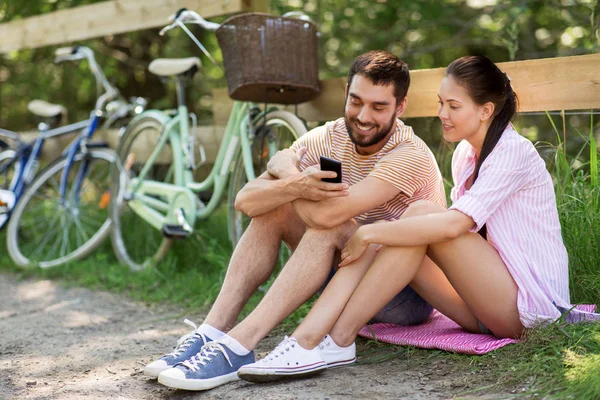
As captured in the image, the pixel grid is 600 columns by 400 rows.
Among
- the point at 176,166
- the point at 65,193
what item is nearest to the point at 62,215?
the point at 65,193

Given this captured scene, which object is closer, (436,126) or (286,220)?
(286,220)

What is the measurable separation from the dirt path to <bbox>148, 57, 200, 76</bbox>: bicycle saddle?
4.18 feet

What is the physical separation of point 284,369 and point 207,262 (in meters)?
2.13

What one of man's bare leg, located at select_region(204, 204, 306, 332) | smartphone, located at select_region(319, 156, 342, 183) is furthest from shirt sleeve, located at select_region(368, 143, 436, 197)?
man's bare leg, located at select_region(204, 204, 306, 332)

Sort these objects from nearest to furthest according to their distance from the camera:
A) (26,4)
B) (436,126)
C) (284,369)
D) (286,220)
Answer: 1. (284,369)
2. (286,220)
3. (436,126)
4. (26,4)

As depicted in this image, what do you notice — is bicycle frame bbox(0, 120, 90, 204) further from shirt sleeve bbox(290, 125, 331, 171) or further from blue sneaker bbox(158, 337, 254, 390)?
blue sneaker bbox(158, 337, 254, 390)

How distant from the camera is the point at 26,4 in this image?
645 centimetres

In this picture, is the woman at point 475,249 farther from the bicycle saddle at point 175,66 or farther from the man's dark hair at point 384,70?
the bicycle saddle at point 175,66

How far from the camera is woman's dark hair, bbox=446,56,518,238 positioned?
2578 mm

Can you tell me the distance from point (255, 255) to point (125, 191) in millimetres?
2125

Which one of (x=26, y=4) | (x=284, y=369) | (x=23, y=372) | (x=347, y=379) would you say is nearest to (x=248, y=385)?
(x=284, y=369)

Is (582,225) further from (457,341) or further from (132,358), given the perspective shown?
(132,358)

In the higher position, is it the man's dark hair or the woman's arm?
the man's dark hair

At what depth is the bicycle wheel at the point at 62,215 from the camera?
16.7ft
